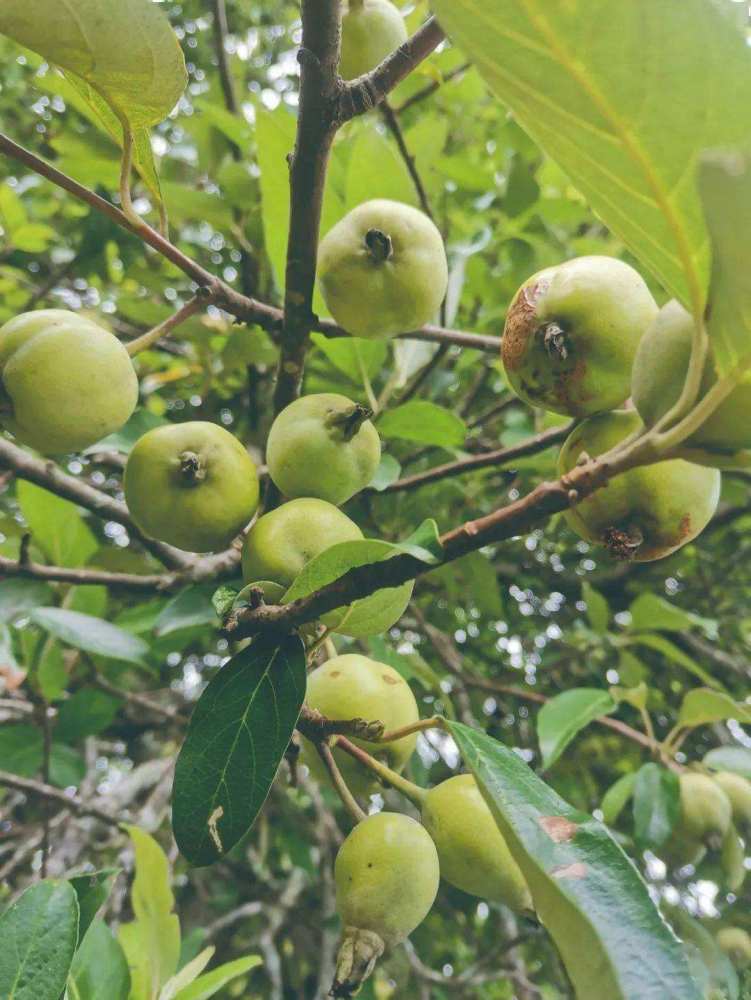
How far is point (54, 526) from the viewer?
191 cm

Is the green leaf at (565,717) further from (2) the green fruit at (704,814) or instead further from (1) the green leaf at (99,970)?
(1) the green leaf at (99,970)

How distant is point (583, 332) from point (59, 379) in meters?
0.67

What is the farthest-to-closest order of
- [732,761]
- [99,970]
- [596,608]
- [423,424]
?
[596,608]
[732,761]
[423,424]
[99,970]

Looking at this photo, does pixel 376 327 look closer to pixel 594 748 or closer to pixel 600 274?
pixel 600 274

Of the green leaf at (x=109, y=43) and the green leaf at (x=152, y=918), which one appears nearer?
the green leaf at (x=109, y=43)

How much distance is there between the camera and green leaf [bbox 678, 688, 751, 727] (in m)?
1.87

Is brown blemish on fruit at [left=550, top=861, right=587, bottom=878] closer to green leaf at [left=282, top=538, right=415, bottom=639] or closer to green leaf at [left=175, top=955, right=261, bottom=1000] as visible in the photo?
green leaf at [left=282, top=538, right=415, bottom=639]

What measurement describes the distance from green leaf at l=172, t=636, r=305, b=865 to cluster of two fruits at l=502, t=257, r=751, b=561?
1.40 ft

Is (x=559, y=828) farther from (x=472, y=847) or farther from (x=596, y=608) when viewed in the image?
(x=596, y=608)

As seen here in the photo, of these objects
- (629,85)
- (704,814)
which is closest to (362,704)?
(629,85)

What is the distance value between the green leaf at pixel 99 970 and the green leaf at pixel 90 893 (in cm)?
14

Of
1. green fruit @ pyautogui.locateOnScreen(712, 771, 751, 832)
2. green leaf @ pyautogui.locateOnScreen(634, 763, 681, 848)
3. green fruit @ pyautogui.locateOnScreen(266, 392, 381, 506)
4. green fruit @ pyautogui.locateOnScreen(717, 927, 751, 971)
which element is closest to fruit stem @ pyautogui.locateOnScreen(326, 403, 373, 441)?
green fruit @ pyautogui.locateOnScreen(266, 392, 381, 506)

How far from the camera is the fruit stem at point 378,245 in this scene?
3.83 feet

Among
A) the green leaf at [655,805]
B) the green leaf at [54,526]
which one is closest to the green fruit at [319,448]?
the green leaf at [54,526]
